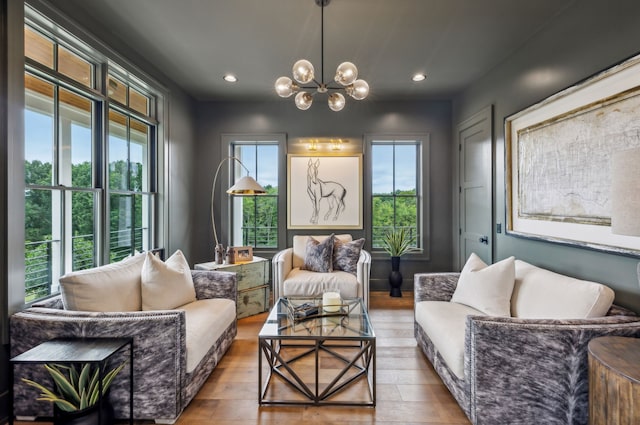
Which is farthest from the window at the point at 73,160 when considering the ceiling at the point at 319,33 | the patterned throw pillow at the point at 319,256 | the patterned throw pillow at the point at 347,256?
the patterned throw pillow at the point at 347,256

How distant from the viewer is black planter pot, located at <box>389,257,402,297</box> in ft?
14.2

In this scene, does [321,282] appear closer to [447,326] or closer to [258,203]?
[447,326]

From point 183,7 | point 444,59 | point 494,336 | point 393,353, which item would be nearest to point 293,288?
Result: point 393,353

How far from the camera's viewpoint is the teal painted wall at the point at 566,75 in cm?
193

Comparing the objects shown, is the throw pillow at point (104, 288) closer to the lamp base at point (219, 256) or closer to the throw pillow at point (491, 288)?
the lamp base at point (219, 256)

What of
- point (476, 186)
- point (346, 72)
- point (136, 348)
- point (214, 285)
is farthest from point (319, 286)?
point (476, 186)

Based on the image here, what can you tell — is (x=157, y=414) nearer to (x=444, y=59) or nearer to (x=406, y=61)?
(x=406, y=61)

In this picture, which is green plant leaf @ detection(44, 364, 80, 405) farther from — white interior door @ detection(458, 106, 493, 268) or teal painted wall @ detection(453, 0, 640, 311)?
white interior door @ detection(458, 106, 493, 268)

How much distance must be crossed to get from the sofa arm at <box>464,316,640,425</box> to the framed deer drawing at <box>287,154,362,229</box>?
2900 millimetres

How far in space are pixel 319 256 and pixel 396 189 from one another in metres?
1.72

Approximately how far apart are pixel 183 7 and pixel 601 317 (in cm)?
348

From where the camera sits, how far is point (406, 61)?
3312 millimetres

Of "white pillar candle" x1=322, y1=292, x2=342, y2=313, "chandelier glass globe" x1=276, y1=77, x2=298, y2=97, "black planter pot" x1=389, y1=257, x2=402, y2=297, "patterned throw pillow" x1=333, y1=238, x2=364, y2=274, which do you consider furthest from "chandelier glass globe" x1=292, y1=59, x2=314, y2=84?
"black planter pot" x1=389, y1=257, x2=402, y2=297

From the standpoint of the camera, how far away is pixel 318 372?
2.19m
